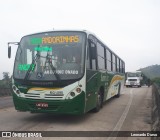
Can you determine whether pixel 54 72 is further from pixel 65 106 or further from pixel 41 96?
pixel 65 106

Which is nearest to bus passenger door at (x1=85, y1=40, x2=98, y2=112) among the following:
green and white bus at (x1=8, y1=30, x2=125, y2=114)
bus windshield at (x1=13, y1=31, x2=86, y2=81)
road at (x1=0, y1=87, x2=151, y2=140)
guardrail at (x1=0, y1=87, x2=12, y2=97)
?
green and white bus at (x1=8, y1=30, x2=125, y2=114)

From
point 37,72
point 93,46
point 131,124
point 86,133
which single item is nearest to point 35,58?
point 37,72

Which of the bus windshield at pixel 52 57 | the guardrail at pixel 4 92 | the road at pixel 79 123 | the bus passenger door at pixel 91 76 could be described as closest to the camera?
the road at pixel 79 123

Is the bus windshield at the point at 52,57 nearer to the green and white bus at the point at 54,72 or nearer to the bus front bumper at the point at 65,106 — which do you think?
the green and white bus at the point at 54,72

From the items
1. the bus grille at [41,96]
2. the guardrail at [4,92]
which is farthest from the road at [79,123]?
the guardrail at [4,92]

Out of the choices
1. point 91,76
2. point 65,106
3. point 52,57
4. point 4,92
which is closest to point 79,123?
point 65,106

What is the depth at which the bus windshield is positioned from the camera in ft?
31.4

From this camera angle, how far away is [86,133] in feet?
27.1

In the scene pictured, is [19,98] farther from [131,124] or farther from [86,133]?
[131,124]

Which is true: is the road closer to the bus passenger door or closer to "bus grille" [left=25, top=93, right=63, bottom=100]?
the bus passenger door

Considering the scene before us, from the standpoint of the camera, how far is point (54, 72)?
31.4ft

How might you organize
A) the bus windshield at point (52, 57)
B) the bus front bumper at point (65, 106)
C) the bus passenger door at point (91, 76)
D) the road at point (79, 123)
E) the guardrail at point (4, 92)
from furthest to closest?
the guardrail at point (4, 92) → the bus passenger door at point (91, 76) → the bus windshield at point (52, 57) → the bus front bumper at point (65, 106) → the road at point (79, 123)

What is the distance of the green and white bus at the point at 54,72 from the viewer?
31.0 ft

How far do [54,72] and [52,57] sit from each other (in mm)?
555
